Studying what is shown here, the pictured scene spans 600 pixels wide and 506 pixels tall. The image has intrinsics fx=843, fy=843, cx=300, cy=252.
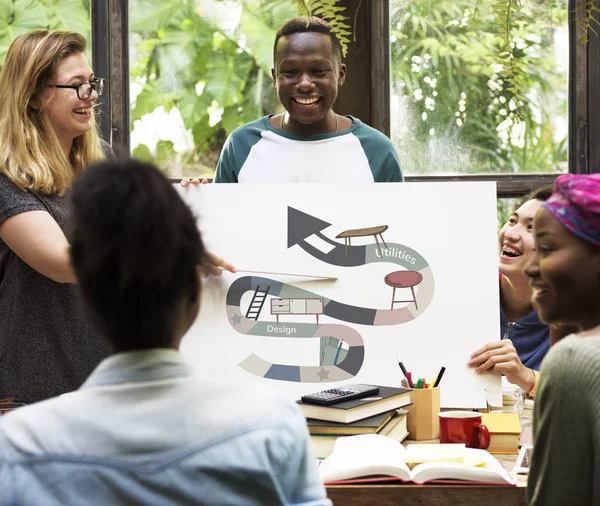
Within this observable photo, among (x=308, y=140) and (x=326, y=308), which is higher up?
(x=308, y=140)

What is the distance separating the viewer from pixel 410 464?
140 cm

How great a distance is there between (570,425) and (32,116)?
147 cm

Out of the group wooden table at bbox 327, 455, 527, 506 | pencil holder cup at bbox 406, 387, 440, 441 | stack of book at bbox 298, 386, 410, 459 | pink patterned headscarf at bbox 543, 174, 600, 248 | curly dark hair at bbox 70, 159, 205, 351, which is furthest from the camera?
pencil holder cup at bbox 406, 387, 440, 441

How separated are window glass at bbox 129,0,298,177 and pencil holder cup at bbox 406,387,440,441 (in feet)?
4.84

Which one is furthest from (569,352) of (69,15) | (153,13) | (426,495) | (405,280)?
(69,15)

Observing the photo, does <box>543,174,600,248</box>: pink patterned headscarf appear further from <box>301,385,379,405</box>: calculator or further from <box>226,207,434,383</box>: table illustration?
<box>226,207,434,383</box>: table illustration

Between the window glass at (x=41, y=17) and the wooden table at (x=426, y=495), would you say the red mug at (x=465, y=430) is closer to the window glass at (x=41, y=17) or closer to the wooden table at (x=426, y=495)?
the wooden table at (x=426, y=495)

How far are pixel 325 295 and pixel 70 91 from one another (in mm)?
762

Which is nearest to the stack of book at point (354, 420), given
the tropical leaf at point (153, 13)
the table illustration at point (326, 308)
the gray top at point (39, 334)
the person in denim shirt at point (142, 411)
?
the table illustration at point (326, 308)

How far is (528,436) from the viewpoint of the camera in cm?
164

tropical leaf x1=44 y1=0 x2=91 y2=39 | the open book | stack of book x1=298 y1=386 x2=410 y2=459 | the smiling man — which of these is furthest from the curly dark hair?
tropical leaf x1=44 y1=0 x2=91 y2=39

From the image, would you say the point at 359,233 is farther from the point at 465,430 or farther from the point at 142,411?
the point at 142,411

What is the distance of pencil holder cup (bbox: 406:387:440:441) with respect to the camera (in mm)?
1681

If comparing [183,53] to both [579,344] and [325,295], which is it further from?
[579,344]
